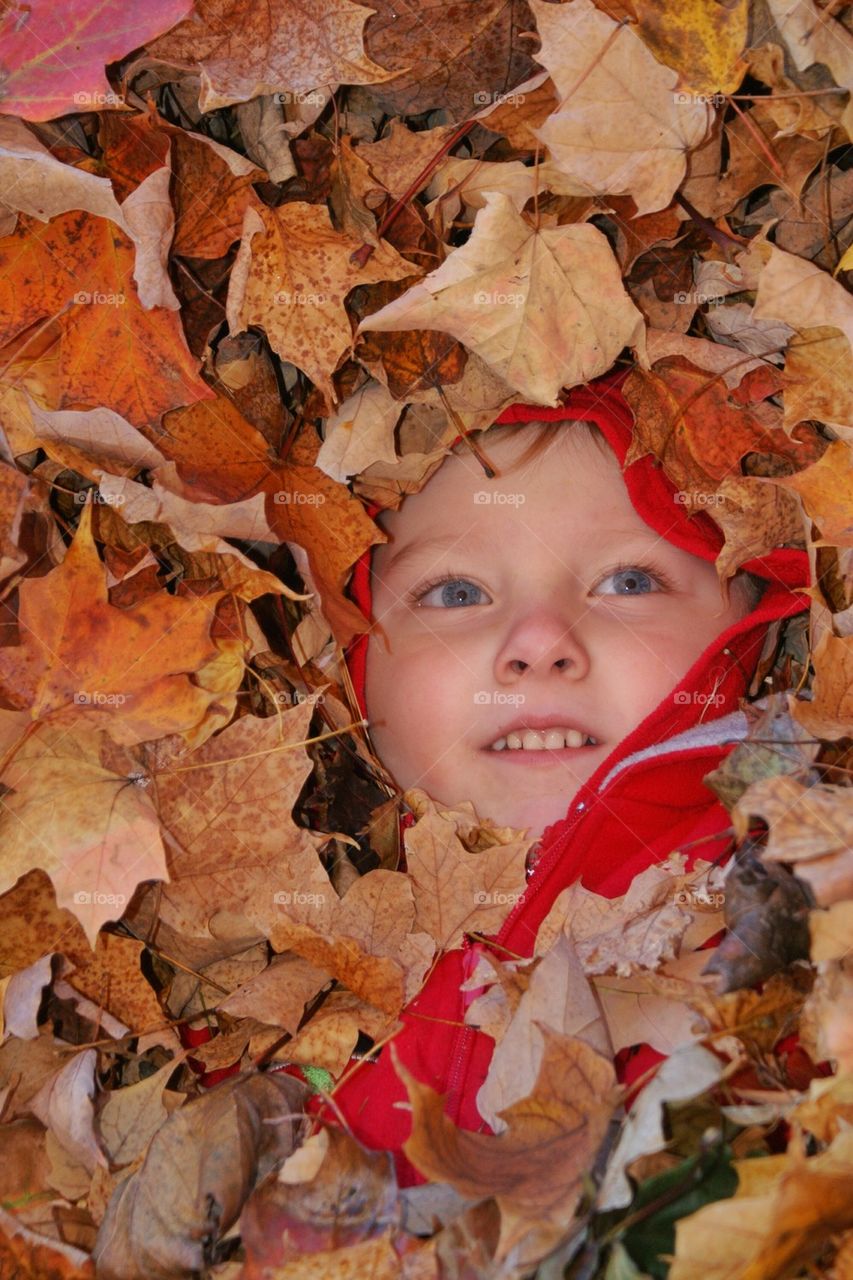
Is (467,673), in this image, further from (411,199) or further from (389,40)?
(389,40)

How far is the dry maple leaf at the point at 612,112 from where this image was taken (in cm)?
145

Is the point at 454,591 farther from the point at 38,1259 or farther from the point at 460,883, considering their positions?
the point at 38,1259

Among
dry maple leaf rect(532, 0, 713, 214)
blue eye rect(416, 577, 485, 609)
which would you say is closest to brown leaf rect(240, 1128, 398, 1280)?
blue eye rect(416, 577, 485, 609)

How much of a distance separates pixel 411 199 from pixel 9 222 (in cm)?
49

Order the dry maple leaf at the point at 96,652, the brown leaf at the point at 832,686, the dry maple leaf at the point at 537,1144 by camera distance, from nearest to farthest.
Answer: the dry maple leaf at the point at 537,1144, the brown leaf at the point at 832,686, the dry maple leaf at the point at 96,652

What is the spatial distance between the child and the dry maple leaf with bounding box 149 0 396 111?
490mm

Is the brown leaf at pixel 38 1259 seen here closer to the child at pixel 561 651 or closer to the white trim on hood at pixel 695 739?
the child at pixel 561 651

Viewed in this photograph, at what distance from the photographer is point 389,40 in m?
1.58

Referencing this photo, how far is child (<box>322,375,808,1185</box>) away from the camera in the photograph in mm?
1626

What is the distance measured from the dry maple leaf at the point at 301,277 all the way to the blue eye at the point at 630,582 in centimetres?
47

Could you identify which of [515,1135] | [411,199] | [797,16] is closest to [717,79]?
[797,16]

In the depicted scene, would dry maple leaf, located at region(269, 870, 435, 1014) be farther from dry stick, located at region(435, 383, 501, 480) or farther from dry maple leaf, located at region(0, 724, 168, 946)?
dry stick, located at region(435, 383, 501, 480)

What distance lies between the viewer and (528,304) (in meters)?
1.56

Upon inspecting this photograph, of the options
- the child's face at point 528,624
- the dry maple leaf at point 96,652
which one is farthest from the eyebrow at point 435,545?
the dry maple leaf at point 96,652
